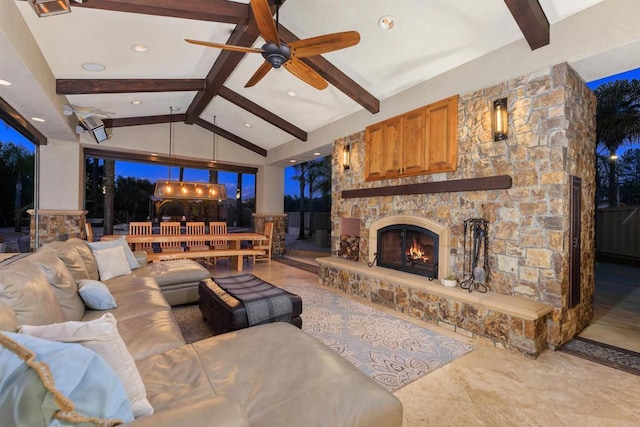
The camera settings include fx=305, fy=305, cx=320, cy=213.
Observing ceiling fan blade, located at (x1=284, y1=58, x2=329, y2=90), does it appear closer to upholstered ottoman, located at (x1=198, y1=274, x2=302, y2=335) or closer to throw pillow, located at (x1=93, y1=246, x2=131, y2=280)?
upholstered ottoman, located at (x1=198, y1=274, x2=302, y2=335)

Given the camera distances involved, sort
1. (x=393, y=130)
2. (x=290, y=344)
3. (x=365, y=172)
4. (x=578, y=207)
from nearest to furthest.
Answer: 1. (x=290, y=344)
2. (x=578, y=207)
3. (x=393, y=130)
4. (x=365, y=172)

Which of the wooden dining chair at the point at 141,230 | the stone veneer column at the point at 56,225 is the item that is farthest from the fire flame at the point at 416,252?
the stone veneer column at the point at 56,225

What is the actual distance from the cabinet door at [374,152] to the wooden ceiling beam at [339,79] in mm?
339

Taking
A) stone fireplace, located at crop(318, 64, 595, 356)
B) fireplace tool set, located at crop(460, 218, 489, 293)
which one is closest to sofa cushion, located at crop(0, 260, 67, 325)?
stone fireplace, located at crop(318, 64, 595, 356)

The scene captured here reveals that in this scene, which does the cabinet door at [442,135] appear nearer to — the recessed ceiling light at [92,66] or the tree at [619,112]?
the recessed ceiling light at [92,66]

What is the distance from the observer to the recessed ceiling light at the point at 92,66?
4.10 m

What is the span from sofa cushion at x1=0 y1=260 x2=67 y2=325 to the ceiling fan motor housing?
8.30ft

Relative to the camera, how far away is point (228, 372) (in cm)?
159

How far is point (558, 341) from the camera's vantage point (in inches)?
116

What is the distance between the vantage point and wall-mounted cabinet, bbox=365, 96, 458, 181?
391 cm

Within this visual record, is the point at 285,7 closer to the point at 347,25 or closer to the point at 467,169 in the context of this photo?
the point at 347,25

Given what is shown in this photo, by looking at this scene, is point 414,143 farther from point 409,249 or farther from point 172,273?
point 172,273

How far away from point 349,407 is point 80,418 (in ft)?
3.17

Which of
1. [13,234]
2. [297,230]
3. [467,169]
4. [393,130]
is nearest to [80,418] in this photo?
[467,169]
